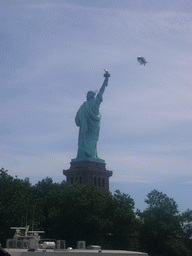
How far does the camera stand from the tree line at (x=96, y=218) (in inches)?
1983

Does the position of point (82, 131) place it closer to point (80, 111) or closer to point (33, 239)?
point (80, 111)

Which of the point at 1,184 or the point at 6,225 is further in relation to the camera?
the point at 1,184

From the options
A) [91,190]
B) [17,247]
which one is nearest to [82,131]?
[91,190]

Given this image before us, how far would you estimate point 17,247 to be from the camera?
21844mm

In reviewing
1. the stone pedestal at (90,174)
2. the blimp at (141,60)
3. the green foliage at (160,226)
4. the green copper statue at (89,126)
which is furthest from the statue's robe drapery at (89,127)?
the green foliage at (160,226)

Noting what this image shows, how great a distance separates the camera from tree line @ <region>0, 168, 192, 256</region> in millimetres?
50356

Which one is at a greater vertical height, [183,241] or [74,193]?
[74,193]

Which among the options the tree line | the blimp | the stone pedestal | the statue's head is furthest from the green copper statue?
the tree line

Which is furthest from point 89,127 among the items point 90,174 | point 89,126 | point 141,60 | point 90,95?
point 141,60

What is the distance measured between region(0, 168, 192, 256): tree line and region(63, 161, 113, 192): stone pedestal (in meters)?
20.6

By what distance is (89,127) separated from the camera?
290 ft

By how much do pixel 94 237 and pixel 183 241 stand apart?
18.6 metres

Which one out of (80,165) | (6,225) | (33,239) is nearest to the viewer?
(33,239)

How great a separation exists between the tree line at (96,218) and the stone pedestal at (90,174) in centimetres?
2056
